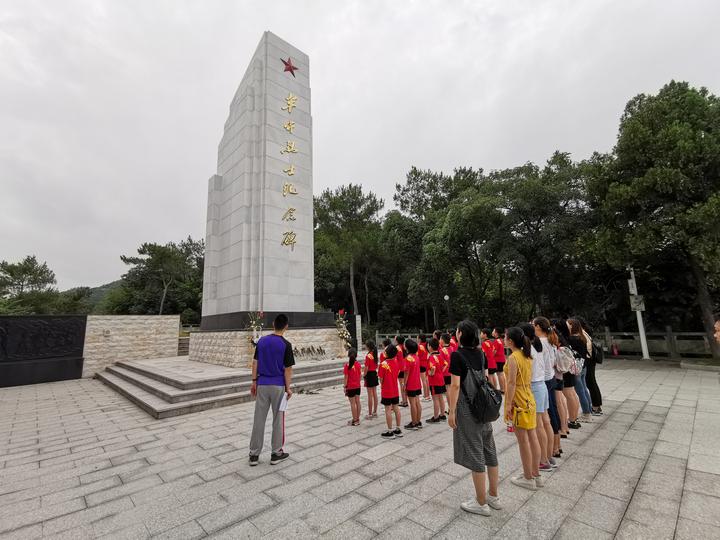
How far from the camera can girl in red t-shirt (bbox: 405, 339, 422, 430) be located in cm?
509

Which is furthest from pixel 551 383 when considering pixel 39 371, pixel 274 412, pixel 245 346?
pixel 39 371

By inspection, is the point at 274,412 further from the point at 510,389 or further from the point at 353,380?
the point at 510,389

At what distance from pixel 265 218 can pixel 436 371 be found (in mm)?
8490

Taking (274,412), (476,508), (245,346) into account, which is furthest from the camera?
(245,346)

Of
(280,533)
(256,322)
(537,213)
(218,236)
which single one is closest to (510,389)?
(280,533)

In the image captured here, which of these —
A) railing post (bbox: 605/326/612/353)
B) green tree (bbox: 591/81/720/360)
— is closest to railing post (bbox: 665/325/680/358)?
green tree (bbox: 591/81/720/360)

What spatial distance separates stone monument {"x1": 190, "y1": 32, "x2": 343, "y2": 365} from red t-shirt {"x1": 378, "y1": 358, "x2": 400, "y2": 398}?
263 inches

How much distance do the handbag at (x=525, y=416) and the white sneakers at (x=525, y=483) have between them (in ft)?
1.96

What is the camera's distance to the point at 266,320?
10852 millimetres

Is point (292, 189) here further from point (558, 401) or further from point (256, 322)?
point (558, 401)

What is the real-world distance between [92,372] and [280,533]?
13902 mm

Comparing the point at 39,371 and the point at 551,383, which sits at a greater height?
the point at 551,383

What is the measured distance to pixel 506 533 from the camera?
8.09 feet

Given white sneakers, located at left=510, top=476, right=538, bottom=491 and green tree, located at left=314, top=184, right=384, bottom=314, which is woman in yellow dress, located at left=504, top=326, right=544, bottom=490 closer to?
white sneakers, located at left=510, top=476, right=538, bottom=491
